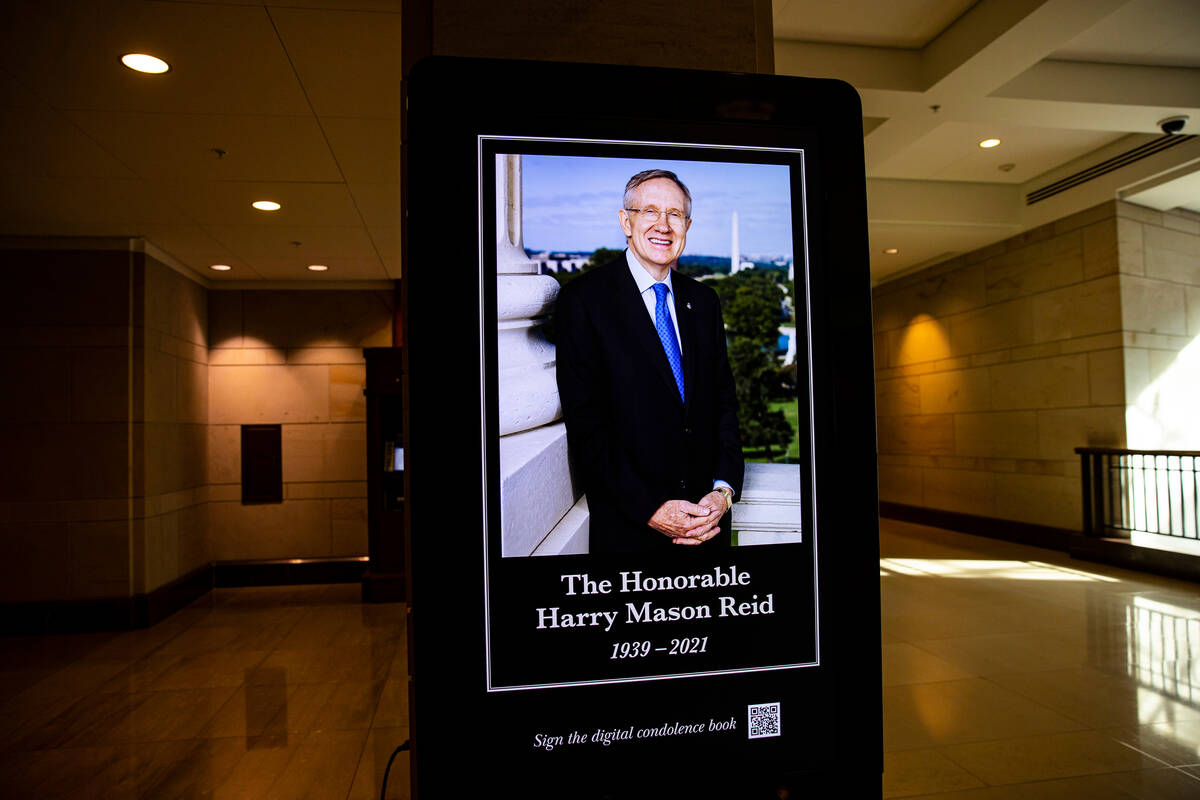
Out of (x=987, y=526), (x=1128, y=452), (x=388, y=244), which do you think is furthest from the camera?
(x=987, y=526)

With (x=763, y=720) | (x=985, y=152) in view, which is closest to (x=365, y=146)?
(x=763, y=720)

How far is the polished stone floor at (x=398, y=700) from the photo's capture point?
Result: 2893 mm

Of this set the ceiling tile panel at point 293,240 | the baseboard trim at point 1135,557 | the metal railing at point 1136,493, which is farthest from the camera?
the metal railing at point 1136,493

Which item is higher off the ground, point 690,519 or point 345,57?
point 345,57

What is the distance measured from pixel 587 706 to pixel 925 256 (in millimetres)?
10108

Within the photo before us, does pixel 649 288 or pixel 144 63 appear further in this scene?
pixel 144 63

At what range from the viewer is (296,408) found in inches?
307

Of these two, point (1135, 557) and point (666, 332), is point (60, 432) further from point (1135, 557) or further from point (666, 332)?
point (1135, 557)

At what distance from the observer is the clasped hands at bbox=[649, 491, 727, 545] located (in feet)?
3.05

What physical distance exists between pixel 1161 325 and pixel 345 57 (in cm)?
814

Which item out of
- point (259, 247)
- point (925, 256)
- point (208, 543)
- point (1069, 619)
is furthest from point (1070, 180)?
point (208, 543)

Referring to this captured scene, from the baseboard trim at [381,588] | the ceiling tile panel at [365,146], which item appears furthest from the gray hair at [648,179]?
the baseboard trim at [381,588]

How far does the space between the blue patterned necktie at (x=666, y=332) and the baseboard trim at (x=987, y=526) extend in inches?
330

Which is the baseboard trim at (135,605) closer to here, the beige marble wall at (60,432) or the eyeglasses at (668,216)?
the beige marble wall at (60,432)
